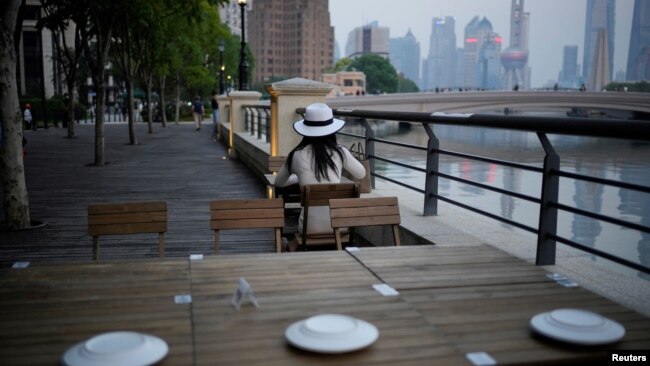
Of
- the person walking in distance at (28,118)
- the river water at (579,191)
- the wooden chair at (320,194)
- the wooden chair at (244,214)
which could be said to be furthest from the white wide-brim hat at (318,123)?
the person walking in distance at (28,118)

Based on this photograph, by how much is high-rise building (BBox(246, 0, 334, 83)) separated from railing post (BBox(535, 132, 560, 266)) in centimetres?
16575

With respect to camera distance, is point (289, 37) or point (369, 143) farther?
point (289, 37)

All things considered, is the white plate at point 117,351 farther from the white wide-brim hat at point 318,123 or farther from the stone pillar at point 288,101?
the stone pillar at point 288,101

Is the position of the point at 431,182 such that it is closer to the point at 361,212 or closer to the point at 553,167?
the point at 361,212

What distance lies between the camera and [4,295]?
9.39 feet

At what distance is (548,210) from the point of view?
4309mm

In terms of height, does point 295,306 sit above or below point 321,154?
below

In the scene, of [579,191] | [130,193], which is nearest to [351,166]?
[130,193]

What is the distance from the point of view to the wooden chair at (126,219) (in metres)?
4.59

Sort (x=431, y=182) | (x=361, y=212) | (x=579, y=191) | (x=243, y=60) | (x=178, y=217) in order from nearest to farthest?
(x=361, y=212)
(x=431, y=182)
(x=178, y=217)
(x=243, y=60)
(x=579, y=191)

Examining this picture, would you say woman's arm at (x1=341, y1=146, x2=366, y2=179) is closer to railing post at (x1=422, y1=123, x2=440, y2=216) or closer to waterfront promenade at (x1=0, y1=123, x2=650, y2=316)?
waterfront promenade at (x1=0, y1=123, x2=650, y2=316)

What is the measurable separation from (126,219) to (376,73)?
523 feet

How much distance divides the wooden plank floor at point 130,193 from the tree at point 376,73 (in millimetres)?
142153

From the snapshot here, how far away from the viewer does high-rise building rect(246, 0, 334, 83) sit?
6609 inches
